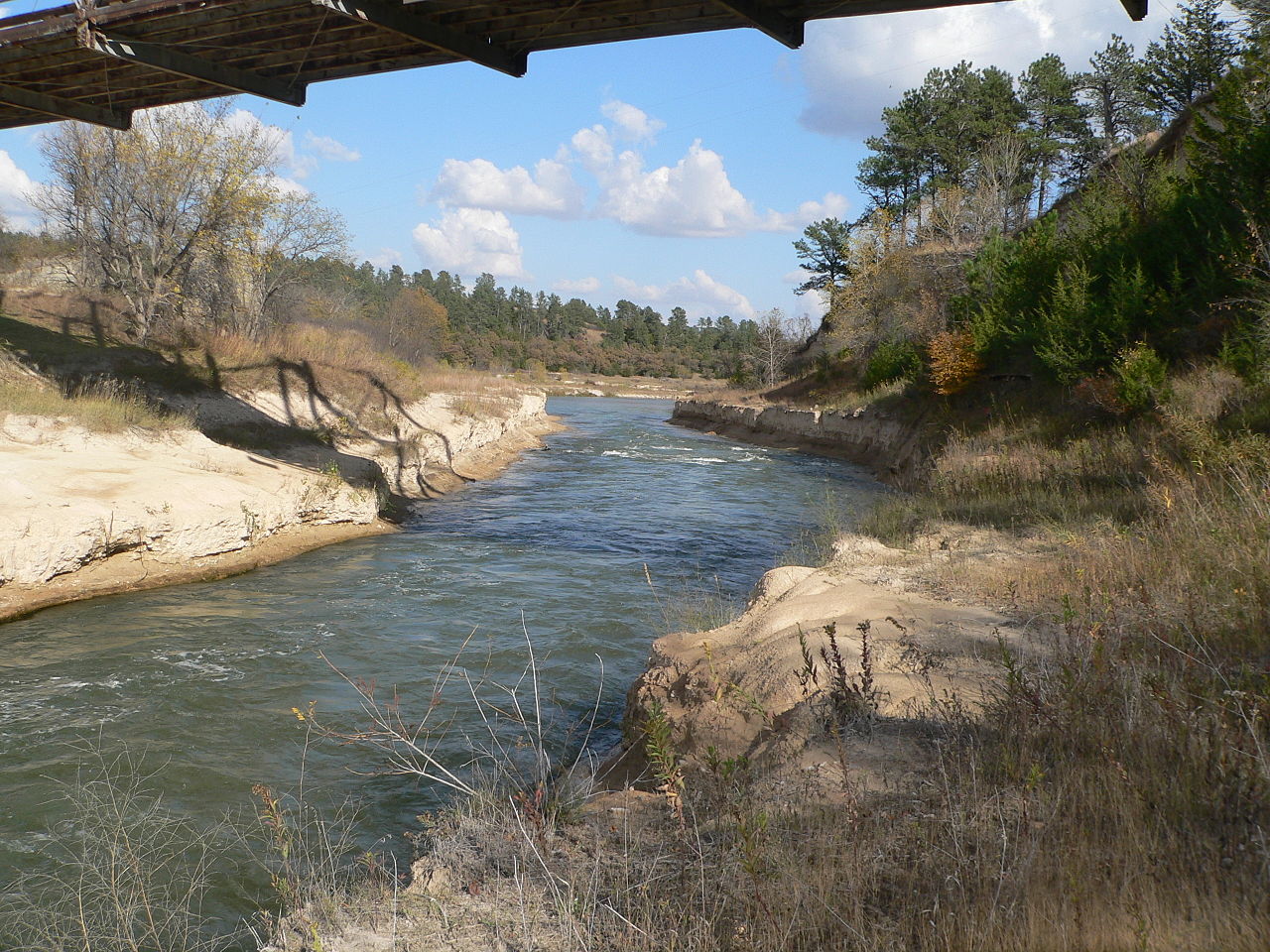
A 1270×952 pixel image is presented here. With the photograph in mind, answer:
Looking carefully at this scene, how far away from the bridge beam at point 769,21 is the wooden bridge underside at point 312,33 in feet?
0.05

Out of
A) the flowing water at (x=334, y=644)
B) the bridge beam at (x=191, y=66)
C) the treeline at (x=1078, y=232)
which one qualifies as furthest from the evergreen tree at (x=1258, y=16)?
the bridge beam at (x=191, y=66)

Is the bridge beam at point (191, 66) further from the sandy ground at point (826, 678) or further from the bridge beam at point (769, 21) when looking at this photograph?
the sandy ground at point (826, 678)

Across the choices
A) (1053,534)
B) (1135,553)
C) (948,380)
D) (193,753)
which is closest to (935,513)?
(1053,534)

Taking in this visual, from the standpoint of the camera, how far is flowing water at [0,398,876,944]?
6.59 meters

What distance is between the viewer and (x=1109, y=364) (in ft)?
61.1

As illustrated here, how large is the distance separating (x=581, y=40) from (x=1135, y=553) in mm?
8118

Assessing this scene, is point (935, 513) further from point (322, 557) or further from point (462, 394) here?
point (462, 394)

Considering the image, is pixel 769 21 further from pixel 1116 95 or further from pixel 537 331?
pixel 537 331

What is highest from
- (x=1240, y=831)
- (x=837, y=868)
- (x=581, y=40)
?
(x=581, y=40)

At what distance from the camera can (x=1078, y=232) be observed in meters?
23.3

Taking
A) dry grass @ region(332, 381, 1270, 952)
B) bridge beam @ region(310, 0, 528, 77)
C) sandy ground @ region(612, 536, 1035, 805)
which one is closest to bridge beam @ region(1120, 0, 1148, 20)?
dry grass @ region(332, 381, 1270, 952)

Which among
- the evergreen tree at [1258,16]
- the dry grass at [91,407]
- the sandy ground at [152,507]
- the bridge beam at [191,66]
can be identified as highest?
the evergreen tree at [1258,16]

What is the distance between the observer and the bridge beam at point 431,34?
28.8 feet

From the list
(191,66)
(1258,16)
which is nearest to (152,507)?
(191,66)
